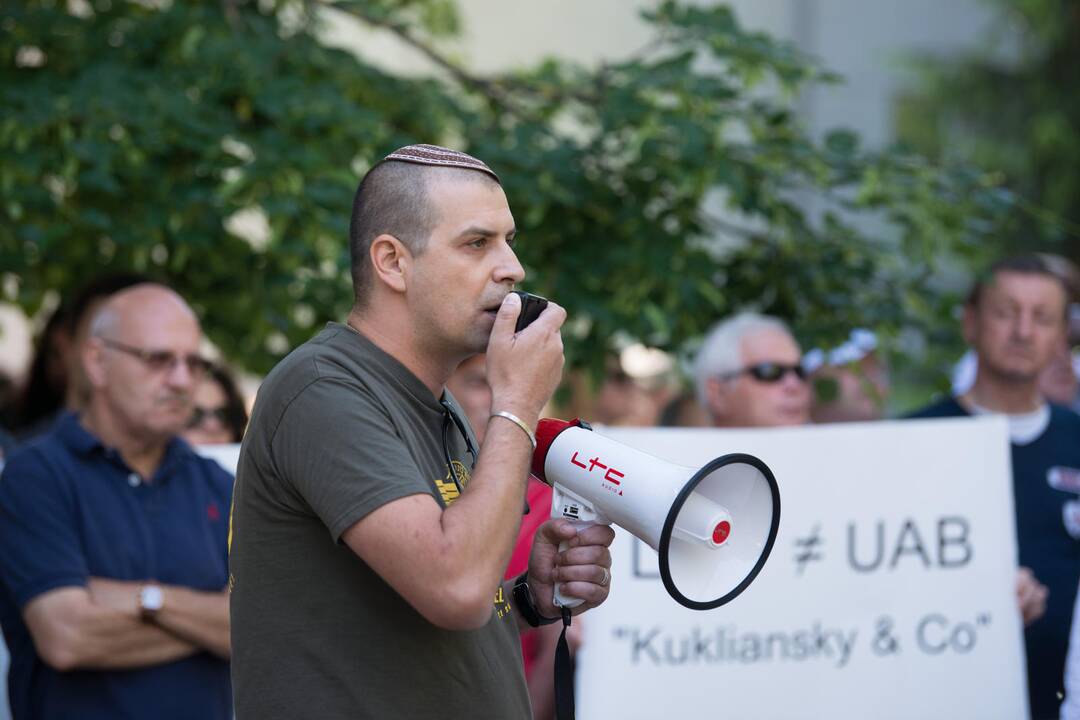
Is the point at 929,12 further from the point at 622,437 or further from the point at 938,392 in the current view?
the point at 622,437

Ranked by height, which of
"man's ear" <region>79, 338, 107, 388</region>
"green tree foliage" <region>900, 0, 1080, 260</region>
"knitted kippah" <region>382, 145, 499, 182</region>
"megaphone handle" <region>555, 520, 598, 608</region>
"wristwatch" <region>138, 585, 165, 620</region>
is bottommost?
"green tree foliage" <region>900, 0, 1080, 260</region>

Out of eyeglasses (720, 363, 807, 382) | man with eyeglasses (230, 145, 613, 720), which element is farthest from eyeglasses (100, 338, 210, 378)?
eyeglasses (720, 363, 807, 382)

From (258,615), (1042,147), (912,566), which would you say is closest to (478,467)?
(258,615)

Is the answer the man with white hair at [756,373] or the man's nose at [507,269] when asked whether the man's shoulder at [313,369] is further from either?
the man with white hair at [756,373]

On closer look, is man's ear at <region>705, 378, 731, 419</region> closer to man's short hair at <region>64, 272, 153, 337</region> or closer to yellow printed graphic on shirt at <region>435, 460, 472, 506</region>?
man's short hair at <region>64, 272, 153, 337</region>

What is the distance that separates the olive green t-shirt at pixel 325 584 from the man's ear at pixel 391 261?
17cm

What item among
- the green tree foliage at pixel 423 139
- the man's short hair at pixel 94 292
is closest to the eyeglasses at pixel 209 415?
the green tree foliage at pixel 423 139

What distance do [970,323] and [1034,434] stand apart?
60cm

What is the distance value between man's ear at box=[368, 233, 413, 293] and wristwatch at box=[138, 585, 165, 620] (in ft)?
5.41

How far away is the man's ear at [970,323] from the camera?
5293 millimetres

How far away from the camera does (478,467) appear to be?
2084 millimetres

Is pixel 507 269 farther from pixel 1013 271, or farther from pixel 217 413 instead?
pixel 1013 271

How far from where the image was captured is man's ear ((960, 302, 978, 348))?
5.29 m

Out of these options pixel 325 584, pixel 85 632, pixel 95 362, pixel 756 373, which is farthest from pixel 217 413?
pixel 325 584
